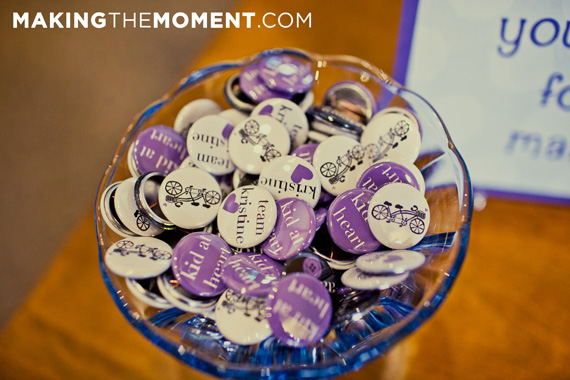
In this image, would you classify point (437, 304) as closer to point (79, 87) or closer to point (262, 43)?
point (262, 43)

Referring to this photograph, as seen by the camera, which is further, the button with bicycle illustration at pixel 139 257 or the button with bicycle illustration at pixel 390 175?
the button with bicycle illustration at pixel 390 175

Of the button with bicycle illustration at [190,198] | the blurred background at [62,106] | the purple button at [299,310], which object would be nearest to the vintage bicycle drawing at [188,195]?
the button with bicycle illustration at [190,198]

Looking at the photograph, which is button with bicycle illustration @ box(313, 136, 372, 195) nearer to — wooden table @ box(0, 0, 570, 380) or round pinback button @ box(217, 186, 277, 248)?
round pinback button @ box(217, 186, 277, 248)

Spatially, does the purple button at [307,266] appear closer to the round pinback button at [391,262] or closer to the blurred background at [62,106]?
the round pinback button at [391,262]

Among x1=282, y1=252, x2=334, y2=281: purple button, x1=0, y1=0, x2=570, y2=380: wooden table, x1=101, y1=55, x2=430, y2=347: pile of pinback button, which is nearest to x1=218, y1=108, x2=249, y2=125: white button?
Answer: x1=101, y1=55, x2=430, y2=347: pile of pinback button

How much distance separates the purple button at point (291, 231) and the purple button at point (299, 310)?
74mm

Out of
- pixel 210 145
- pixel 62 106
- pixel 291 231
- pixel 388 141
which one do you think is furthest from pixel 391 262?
pixel 62 106

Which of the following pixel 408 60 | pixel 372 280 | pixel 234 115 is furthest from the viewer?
pixel 408 60

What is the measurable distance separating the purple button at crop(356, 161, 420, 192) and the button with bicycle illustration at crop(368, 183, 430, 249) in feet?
0.10

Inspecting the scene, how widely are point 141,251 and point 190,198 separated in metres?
0.12

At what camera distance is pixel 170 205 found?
71 cm

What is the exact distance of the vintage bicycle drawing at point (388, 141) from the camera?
77cm

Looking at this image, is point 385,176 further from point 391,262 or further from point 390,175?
point 391,262

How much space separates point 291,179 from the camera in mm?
729
